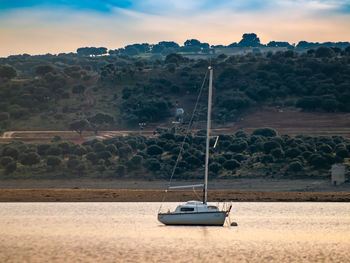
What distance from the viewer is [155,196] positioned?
68.3 meters

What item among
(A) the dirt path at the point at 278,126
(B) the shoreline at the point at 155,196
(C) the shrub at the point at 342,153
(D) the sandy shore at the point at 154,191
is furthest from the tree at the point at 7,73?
(C) the shrub at the point at 342,153

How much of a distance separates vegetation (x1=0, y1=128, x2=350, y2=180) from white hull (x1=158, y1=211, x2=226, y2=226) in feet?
107

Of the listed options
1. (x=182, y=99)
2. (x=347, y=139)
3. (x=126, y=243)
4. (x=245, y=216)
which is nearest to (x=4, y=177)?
(x=245, y=216)

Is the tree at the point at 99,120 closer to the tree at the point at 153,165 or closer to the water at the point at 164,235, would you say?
the tree at the point at 153,165

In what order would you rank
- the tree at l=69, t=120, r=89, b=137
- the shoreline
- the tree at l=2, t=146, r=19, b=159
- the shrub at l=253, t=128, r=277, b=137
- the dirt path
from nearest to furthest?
the shoreline < the tree at l=2, t=146, r=19, b=159 < the shrub at l=253, t=128, r=277, b=137 < the dirt path < the tree at l=69, t=120, r=89, b=137

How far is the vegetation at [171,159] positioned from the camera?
3201 inches

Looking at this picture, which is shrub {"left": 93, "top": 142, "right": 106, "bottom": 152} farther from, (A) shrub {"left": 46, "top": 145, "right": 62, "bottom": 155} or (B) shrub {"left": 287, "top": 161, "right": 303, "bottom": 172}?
(B) shrub {"left": 287, "top": 161, "right": 303, "bottom": 172}

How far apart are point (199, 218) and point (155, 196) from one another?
73.1ft

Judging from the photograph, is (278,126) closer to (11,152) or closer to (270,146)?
(270,146)

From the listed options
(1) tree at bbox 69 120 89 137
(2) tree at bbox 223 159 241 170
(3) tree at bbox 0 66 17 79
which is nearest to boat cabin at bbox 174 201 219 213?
(2) tree at bbox 223 159 241 170

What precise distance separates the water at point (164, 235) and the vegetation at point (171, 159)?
15.9 metres

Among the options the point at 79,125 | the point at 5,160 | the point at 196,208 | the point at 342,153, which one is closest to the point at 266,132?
the point at 342,153

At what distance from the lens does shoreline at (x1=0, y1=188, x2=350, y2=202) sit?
219 ft

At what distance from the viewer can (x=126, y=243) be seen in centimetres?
4406
